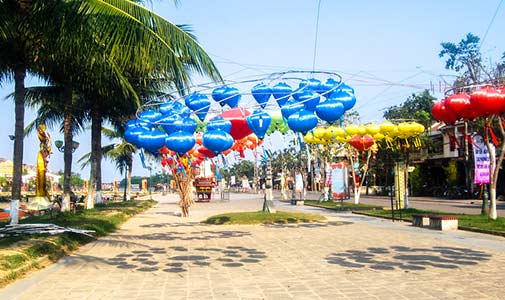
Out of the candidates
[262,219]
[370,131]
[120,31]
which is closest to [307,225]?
[262,219]

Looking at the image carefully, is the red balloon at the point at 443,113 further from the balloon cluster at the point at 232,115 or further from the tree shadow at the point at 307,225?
the tree shadow at the point at 307,225

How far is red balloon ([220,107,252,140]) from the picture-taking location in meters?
13.1

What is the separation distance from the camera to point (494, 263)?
940cm

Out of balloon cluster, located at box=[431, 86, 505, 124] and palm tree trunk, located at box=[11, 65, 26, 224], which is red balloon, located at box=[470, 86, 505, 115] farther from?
palm tree trunk, located at box=[11, 65, 26, 224]

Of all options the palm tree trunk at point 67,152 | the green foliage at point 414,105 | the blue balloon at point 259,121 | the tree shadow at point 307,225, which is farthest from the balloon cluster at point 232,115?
the green foliage at point 414,105

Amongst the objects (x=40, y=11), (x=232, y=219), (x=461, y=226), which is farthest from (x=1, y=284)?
(x=461, y=226)

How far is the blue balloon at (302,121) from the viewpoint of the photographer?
463 inches

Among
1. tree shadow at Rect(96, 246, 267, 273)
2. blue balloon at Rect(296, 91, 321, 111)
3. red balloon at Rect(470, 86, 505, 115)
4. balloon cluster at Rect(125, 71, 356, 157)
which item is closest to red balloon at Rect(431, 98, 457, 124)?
red balloon at Rect(470, 86, 505, 115)

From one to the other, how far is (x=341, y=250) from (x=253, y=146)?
8653 mm

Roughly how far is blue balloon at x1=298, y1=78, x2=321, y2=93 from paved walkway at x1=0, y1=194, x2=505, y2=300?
399cm

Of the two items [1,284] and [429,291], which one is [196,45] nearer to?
[1,284]

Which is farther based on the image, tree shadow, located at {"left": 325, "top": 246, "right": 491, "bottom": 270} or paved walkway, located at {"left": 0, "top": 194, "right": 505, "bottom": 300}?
tree shadow, located at {"left": 325, "top": 246, "right": 491, "bottom": 270}

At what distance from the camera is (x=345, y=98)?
484 inches

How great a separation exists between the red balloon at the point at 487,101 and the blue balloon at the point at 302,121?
412 cm
